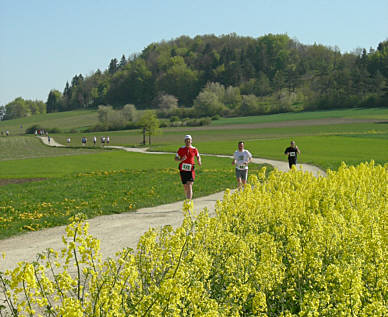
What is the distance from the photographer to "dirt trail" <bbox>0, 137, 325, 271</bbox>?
11.1 meters

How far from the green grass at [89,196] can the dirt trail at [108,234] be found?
0.83m

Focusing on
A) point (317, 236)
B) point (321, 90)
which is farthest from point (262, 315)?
point (321, 90)

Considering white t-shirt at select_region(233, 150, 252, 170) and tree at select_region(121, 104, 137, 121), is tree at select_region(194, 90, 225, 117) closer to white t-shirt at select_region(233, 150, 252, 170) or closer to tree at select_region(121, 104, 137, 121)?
tree at select_region(121, 104, 137, 121)

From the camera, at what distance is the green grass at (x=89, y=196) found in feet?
50.8

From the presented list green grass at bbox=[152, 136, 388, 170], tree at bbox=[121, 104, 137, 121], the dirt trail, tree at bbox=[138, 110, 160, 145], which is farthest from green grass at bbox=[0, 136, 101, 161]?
tree at bbox=[121, 104, 137, 121]

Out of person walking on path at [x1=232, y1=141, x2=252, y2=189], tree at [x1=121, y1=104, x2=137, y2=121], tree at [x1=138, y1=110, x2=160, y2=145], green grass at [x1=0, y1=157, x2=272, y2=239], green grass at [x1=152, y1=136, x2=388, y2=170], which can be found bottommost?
green grass at [x1=152, y1=136, x2=388, y2=170]

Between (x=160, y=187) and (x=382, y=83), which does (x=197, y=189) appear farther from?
(x=382, y=83)

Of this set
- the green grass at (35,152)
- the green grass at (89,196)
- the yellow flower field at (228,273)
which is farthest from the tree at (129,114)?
the yellow flower field at (228,273)

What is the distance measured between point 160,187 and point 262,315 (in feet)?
59.7

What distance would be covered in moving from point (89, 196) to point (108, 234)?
8.41 meters

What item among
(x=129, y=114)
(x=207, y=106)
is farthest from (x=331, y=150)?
(x=207, y=106)

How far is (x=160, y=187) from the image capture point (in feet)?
77.7

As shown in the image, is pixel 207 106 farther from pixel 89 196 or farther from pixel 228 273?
pixel 228 273

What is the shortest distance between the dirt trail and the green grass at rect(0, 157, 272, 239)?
0.83 meters
